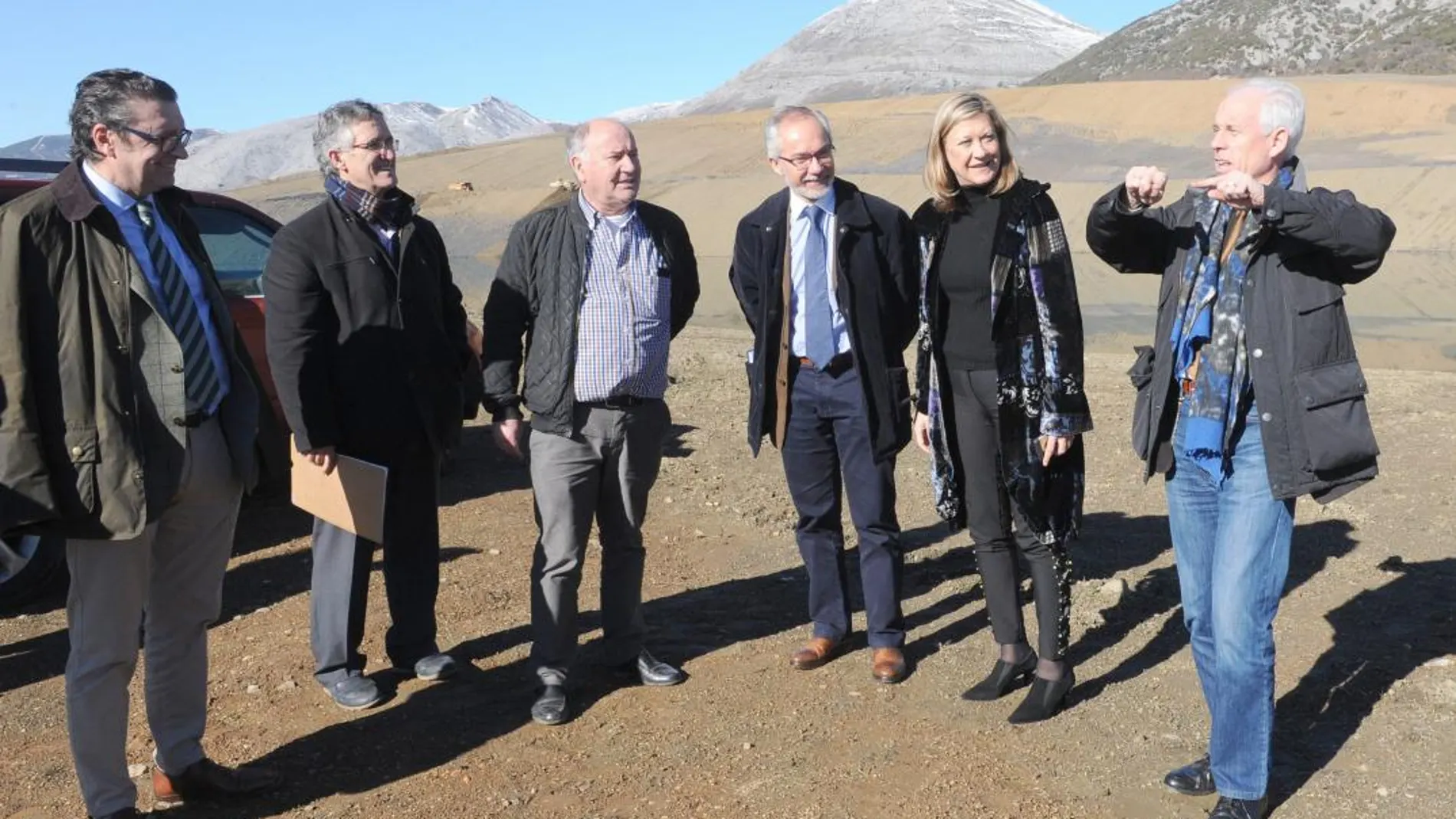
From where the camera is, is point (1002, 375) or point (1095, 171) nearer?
point (1002, 375)

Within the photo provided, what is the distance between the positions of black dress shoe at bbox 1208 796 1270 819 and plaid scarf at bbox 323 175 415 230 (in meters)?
3.05

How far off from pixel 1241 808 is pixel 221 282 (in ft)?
17.7

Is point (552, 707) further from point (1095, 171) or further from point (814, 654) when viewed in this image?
point (1095, 171)

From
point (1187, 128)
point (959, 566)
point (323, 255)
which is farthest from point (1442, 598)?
point (1187, 128)

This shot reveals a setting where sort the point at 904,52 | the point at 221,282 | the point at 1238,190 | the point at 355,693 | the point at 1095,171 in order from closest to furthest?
the point at 1238,190
the point at 355,693
the point at 221,282
the point at 1095,171
the point at 904,52

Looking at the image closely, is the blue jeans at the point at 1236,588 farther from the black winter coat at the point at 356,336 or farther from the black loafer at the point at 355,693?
the black loafer at the point at 355,693

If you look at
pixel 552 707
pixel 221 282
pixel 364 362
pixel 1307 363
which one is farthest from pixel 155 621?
pixel 221 282

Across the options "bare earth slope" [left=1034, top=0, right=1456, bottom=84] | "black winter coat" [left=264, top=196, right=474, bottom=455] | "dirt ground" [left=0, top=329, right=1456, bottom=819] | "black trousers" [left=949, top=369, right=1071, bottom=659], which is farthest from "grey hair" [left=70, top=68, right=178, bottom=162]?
"bare earth slope" [left=1034, top=0, right=1456, bottom=84]

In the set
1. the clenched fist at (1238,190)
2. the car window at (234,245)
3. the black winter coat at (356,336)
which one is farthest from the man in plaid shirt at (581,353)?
the car window at (234,245)

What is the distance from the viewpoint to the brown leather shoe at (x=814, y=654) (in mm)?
4902

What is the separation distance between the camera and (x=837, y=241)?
15.0 feet

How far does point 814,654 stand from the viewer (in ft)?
16.1

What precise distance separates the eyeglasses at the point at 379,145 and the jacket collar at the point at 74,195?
110 cm

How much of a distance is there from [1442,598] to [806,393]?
2.87m
